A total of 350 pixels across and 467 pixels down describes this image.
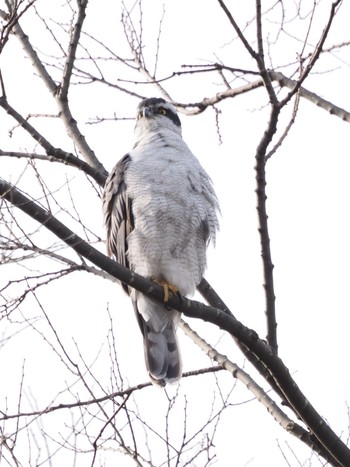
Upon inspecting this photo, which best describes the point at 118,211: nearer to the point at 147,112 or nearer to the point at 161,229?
the point at 161,229

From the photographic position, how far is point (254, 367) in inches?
188

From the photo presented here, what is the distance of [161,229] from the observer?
5.20 meters

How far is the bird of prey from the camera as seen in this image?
5176mm

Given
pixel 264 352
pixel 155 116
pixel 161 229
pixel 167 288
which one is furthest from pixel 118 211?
pixel 264 352

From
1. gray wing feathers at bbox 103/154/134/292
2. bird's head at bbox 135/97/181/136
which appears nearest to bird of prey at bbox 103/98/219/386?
gray wing feathers at bbox 103/154/134/292

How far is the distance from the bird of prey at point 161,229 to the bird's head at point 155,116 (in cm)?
81

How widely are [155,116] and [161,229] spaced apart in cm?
142

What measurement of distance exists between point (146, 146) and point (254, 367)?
185 cm

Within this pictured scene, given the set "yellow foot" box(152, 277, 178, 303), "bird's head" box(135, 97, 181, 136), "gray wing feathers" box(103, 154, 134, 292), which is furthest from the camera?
"bird's head" box(135, 97, 181, 136)

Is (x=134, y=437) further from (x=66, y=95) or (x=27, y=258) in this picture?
(x=66, y=95)

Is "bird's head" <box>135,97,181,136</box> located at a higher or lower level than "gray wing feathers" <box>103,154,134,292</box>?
higher

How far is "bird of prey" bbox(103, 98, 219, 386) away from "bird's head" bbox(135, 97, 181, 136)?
2.66ft

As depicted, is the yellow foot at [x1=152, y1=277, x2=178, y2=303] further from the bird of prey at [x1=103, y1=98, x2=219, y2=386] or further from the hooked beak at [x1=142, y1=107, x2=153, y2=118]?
the hooked beak at [x1=142, y1=107, x2=153, y2=118]

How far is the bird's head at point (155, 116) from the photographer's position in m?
6.26
